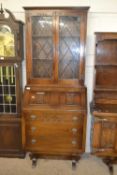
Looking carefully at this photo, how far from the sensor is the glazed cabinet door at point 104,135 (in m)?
2.47

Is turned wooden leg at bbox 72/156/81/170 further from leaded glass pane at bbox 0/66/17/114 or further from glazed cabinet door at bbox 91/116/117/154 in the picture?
leaded glass pane at bbox 0/66/17/114

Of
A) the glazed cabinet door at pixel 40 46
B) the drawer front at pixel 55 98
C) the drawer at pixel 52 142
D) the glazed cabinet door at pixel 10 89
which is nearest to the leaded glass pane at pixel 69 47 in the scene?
the glazed cabinet door at pixel 40 46

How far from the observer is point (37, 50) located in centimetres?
264

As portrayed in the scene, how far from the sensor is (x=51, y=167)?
2703 mm

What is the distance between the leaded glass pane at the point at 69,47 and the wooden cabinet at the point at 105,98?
0.93 ft

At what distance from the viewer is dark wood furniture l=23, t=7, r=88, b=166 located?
249 cm

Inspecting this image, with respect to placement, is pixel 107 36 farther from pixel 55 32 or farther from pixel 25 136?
pixel 25 136

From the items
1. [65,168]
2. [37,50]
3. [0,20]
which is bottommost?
[65,168]

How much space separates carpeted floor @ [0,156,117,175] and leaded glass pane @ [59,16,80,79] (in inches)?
49.3

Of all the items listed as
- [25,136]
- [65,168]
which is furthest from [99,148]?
[25,136]

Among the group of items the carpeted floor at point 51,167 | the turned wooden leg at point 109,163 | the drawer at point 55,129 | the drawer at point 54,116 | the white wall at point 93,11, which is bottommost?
the carpeted floor at point 51,167

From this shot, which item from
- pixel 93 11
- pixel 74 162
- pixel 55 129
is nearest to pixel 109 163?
pixel 74 162

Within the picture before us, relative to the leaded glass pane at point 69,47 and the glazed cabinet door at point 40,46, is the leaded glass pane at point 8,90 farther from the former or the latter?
the leaded glass pane at point 69,47

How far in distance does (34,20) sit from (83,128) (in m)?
1.55
